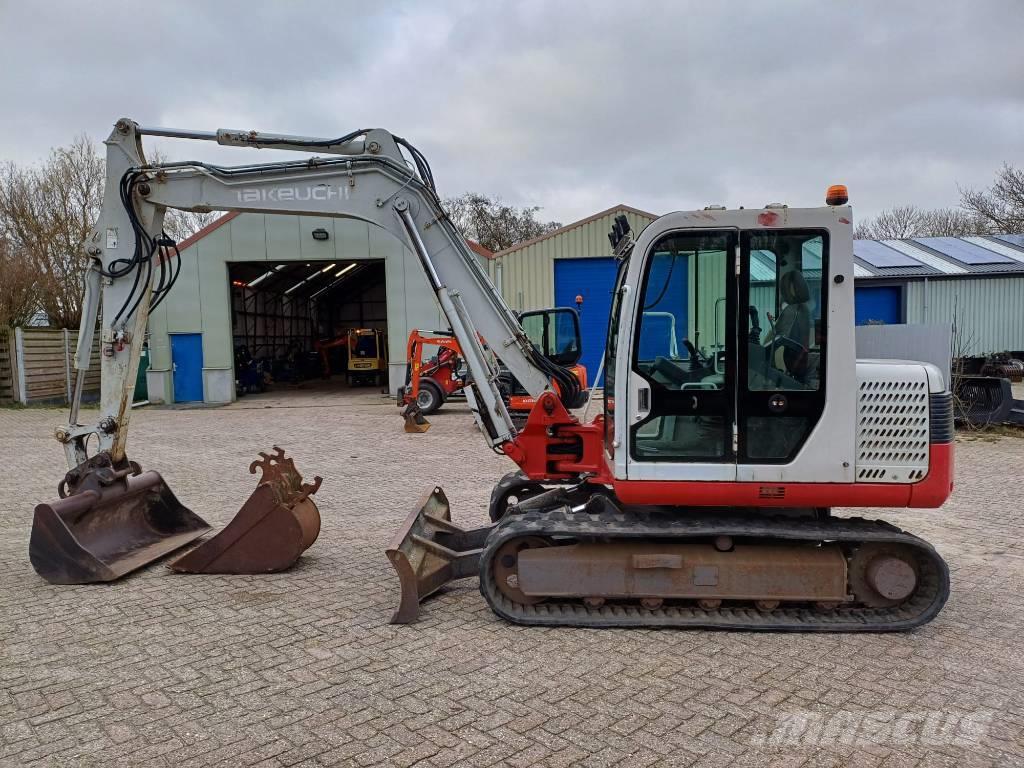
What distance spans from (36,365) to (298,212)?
19.2 m

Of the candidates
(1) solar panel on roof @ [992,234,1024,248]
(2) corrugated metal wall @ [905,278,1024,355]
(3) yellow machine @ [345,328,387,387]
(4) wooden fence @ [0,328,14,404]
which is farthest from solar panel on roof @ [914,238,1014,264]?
(4) wooden fence @ [0,328,14,404]

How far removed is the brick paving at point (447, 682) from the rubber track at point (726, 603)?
0.33 feet

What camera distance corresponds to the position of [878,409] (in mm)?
4523

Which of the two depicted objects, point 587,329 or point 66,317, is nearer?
point 587,329

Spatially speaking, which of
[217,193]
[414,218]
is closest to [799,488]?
[414,218]

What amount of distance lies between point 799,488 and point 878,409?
2.16ft

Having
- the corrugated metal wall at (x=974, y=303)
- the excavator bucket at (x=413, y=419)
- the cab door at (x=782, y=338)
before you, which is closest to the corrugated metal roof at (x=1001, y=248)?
the corrugated metal wall at (x=974, y=303)

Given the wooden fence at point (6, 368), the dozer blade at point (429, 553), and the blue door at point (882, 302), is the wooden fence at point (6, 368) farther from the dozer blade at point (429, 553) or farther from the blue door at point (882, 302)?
the blue door at point (882, 302)

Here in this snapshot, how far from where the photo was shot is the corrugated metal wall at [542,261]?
869 inches

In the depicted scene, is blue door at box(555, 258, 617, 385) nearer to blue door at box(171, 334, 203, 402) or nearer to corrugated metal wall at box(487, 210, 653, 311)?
corrugated metal wall at box(487, 210, 653, 311)

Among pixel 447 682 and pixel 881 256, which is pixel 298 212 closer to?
pixel 447 682

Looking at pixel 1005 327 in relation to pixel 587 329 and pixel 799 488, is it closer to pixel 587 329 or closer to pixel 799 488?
pixel 587 329

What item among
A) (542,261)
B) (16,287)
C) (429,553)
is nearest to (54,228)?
(16,287)

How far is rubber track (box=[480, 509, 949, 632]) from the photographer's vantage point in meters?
4.56
